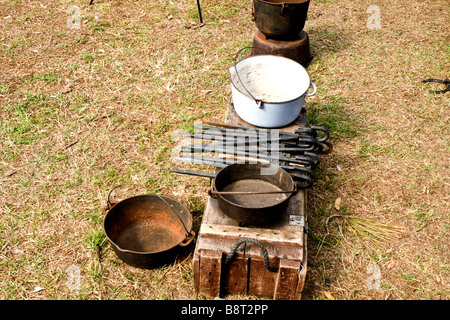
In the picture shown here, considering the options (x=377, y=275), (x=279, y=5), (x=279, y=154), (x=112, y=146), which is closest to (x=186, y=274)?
(x=279, y=154)

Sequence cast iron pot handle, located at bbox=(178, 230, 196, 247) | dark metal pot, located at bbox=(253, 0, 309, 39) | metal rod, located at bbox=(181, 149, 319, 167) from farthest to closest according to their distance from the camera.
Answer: dark metal pot, located at bbox=(253, 0, 309, 39)
metal rod, located at bbox=(181, 149, 319, 167)
cast iron pot handle, located at bbox=(178, 230, 196, 247)

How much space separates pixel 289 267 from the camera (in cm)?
244

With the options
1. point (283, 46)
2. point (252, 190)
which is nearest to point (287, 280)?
point (252, 190)

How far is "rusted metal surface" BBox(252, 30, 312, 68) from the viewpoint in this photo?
465cm

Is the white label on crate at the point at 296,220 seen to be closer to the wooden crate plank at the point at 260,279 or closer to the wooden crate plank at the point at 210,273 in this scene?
the wooden crate plank at the point at 260,279

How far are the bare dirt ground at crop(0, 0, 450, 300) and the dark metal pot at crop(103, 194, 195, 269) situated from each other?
0.48 feet

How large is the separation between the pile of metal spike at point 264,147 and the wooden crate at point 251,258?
1.62ft

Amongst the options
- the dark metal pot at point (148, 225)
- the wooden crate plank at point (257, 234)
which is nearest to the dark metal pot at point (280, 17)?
the dark metal pot at point (148, 225)

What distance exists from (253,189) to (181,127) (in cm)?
159

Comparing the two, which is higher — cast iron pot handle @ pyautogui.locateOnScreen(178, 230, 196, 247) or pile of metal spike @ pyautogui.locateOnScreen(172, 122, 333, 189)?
pile of metal spike @ pyautogui.locateOnScreen(172, 122, 333, 189)

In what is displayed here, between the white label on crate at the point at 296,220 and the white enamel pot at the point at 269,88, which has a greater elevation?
the white enamel pot at the point at 269,88

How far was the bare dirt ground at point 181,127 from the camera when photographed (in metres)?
2.90

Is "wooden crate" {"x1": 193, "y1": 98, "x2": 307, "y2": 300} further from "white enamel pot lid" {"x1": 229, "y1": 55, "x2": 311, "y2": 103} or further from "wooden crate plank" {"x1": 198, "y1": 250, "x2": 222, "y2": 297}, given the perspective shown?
"white enamel pot lid" {"x1": 229, "y1": 55, "x2": 311, "y2": 103}

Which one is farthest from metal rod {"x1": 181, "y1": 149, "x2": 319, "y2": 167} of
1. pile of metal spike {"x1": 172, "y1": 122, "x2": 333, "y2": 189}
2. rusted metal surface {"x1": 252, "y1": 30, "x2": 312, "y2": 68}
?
rusted metal surface {"x1": 252, "y1": 30, "x2": 312, "y2": 68}
